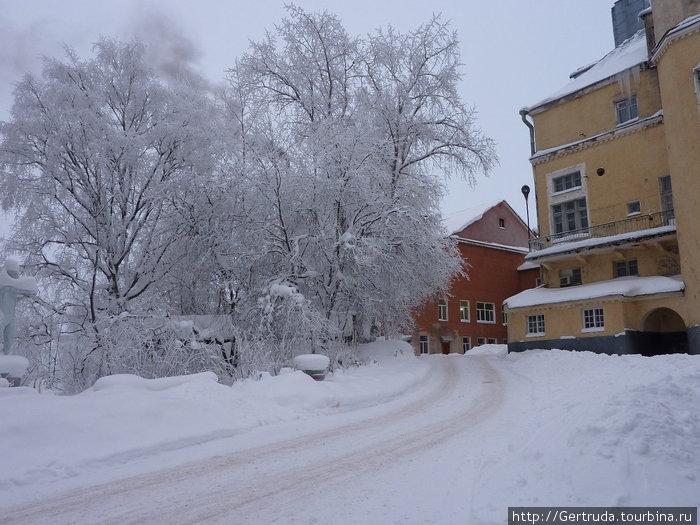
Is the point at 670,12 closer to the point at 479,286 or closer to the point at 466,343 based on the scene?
the point at 479,286

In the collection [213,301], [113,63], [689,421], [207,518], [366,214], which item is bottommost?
[207,518]

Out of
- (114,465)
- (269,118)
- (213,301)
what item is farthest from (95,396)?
(269,118)

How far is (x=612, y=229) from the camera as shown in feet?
87.4

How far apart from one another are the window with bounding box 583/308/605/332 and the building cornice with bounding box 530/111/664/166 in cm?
881

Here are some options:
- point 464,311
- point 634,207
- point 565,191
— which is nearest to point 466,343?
point 464,311

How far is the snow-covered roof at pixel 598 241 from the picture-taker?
78.1 ft

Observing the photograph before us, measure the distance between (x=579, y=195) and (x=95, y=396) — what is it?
25.9 meters

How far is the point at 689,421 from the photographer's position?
6367 mm

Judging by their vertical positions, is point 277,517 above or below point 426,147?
below

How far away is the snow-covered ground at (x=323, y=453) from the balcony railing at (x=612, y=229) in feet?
47.9

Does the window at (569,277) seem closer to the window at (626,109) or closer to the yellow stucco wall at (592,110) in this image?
the yellow stucco wall at (592,110)

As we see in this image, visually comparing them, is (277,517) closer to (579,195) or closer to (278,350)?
(278,350)

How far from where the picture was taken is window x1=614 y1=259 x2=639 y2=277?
2639 cm

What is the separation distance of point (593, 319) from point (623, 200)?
6.16 metres
